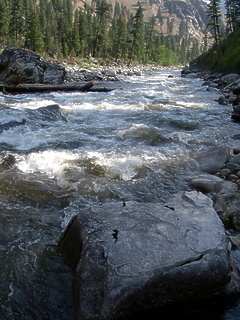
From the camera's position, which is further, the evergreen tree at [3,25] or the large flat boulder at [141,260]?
the evergreen tree at [3,25]

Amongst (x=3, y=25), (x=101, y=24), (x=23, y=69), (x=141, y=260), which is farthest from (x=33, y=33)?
(x=141, y=260)

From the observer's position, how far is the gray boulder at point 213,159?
19.3 feet

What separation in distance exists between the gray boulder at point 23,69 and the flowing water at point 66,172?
686cm

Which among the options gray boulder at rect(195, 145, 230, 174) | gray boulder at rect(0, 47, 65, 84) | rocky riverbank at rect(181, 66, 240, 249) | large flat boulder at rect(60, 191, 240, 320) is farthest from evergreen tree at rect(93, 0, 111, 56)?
large flat boulder at rect(60, 191, 240, 320)

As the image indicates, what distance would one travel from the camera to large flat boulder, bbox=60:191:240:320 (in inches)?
87.5

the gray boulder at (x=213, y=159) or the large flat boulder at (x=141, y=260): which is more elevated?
the large flat boulder at (x=141, y=260)

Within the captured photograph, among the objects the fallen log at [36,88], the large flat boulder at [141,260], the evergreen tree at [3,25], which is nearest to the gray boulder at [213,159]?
the large flat boulder at [141,260]

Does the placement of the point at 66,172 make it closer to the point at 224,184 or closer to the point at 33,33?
the point at 224,184

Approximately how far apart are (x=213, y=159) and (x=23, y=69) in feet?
49.9

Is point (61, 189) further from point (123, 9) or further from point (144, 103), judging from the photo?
point (123, 9)

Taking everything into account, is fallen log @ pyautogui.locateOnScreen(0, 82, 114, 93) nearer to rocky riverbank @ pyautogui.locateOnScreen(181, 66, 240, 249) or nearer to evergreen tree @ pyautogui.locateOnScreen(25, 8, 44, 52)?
rocky riverbank @ pyautogui.locateOnScreen(181, 66, 240, 249)

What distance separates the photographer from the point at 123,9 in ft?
547

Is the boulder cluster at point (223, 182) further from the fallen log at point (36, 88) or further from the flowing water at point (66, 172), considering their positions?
the fallen log at point (36, 88)

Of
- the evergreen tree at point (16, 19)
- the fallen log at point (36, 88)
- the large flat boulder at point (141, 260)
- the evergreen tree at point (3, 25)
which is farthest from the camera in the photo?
the evergreen tree at point (16, 19)
